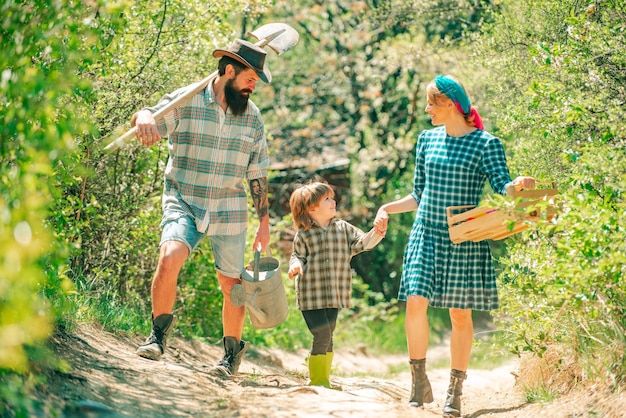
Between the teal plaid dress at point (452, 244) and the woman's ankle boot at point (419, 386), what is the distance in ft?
1.16

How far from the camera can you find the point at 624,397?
158 inches

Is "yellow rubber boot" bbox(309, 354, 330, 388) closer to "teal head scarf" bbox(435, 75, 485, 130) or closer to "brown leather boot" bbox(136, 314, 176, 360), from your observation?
"brown leather boot" bbox(136, 314, 176, 360)

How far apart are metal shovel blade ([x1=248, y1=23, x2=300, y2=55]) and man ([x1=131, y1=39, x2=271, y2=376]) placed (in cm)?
49

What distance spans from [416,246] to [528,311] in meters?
0.75

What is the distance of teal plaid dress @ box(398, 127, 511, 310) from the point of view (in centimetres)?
467

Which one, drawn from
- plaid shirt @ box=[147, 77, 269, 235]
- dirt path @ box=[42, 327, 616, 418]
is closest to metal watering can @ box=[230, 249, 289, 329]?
plaid shirt @ box=[147, 77, 269, 235]

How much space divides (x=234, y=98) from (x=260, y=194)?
686 mm

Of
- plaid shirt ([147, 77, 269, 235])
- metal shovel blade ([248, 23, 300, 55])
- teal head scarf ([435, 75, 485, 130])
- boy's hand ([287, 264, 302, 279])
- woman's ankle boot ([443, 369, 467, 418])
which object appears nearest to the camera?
woman's ankle boot ([443, 369, 467, 418])

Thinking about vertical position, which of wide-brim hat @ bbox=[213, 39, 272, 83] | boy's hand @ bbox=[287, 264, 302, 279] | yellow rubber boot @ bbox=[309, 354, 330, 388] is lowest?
yellow rubber boot @ bbox=[309, 354, 330, 388]

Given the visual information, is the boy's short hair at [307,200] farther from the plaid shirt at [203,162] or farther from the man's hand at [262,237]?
the plaid shirt at [203,162]

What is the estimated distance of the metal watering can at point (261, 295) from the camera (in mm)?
5117

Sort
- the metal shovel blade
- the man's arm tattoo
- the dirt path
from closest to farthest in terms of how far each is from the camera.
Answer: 1. the dirt path
2. the man's arm tattoo
3. the metal shovel blade

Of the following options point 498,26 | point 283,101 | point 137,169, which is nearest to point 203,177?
point 137,169

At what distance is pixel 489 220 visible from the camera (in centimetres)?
436
